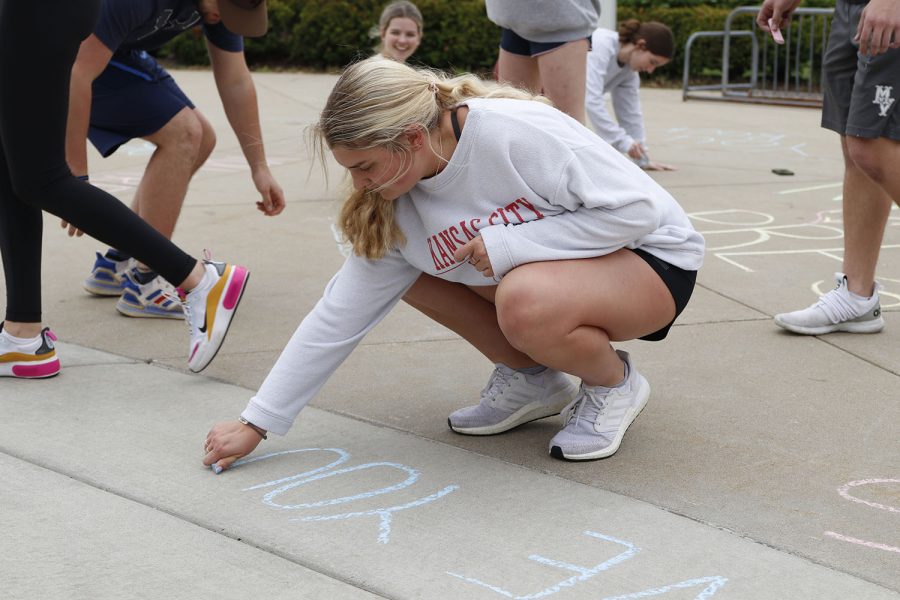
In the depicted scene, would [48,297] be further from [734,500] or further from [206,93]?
[206,93]

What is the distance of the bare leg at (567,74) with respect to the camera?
4527mm

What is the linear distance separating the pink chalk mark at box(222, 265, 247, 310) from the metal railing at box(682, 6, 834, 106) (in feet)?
28.6

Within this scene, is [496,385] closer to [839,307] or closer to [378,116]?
[378,116]

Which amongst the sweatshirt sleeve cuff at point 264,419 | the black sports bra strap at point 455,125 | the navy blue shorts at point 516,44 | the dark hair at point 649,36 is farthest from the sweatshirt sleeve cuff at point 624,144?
the sweatshirt sleeve cuff at point 264,419

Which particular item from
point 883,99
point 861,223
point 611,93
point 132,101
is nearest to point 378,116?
point 883,99

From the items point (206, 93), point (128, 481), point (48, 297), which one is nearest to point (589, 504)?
point (128, 481)

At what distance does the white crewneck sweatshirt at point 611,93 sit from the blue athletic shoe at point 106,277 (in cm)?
365

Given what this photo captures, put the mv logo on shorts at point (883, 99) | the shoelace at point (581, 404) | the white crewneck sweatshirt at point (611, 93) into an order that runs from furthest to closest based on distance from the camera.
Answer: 1. the white crewneck sweatshirt at point (611, 93)
2. the mv logo on shorts at point (883, 99)
3. the shoelace at point (581, 404)

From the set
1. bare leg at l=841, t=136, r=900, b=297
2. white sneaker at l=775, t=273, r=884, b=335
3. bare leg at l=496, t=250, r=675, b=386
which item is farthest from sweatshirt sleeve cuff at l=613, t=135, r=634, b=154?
bare leg at l=496, t=250, r=675, b=386

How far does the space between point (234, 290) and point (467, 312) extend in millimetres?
823

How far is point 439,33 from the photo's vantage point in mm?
15281

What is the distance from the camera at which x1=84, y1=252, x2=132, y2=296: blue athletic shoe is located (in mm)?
4185

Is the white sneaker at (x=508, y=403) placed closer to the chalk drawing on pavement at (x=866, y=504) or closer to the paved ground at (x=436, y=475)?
the paved ground at (x=436, y=475)

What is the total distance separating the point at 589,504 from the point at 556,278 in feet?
1.61
